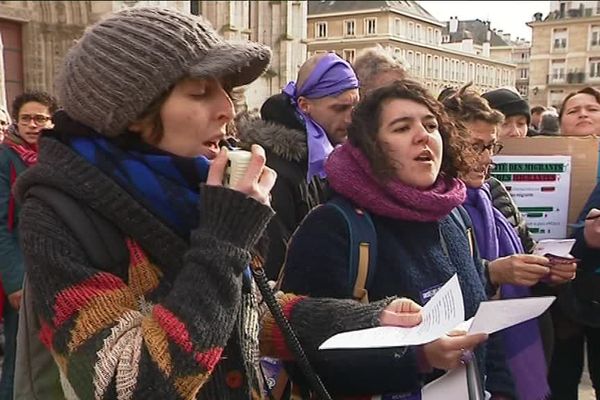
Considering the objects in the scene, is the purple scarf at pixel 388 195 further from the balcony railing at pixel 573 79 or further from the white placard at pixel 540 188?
the balcony railing at pixel 573 79

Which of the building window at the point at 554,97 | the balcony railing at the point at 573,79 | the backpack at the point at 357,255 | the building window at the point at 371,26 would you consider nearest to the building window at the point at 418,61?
the building window at the point at 371,26

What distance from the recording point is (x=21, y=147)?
13.5ft

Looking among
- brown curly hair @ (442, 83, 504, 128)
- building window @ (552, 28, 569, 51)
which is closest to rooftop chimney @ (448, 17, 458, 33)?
building window @ (552, 28, 569, 51)

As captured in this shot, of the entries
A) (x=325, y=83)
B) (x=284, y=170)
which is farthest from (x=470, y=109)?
(x=284, y=170)

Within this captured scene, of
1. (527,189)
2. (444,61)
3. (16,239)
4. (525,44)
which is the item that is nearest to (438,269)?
(527,189)

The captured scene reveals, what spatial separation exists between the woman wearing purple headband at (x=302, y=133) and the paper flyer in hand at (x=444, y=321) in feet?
4.59

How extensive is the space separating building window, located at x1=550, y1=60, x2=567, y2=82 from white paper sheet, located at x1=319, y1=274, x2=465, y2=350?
47.4 m

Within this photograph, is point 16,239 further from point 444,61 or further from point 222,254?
point 444,61

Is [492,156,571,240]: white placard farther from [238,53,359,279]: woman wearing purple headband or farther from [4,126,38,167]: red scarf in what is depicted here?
[4,126,38,167]: red scarf

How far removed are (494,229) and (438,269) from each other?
853mm

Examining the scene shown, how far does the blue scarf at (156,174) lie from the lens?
54.8 inches

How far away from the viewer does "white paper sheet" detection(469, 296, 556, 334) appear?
152 centimetres

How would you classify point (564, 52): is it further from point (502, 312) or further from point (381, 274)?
point (502, 312)

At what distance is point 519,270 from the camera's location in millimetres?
2461
